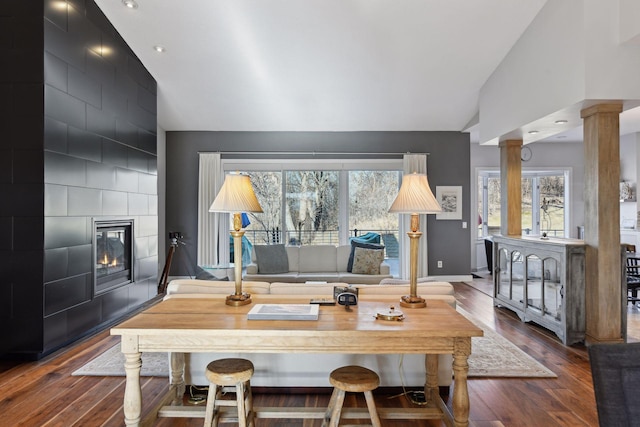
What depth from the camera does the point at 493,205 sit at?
803 cm

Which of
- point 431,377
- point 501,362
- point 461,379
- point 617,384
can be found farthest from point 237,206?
point 501,362

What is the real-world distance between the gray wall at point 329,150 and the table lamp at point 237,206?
4.58 m

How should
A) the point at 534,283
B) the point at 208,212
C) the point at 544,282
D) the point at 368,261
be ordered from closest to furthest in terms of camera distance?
the point at 544,282
the point at 534,283
the point at 368,261
the point at 208,212

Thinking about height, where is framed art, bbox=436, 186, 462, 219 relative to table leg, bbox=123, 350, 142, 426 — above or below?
above

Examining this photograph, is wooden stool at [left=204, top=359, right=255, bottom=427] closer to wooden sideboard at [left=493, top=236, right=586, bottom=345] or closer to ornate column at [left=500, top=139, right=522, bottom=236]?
wooden sideboard at [left=493, top=236, right=586, bottom=345]

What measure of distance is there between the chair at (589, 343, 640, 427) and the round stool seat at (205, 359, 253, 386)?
146 cm

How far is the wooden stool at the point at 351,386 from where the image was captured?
5.89ft

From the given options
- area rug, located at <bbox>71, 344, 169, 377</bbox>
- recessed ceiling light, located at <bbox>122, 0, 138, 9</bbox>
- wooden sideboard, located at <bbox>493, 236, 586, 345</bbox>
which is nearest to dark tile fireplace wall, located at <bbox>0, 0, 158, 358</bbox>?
recessed ceiling light, located at <bbox>122, 0, 138, 9</bbox>

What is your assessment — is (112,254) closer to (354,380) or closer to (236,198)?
(236,198)

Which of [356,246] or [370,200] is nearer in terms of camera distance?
[356,246]

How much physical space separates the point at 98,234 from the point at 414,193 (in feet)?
11.1

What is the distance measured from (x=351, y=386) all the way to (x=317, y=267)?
3794 mm

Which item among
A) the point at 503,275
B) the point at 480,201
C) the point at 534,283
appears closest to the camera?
the point at 534,283

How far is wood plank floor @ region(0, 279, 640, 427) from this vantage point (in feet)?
7.45
